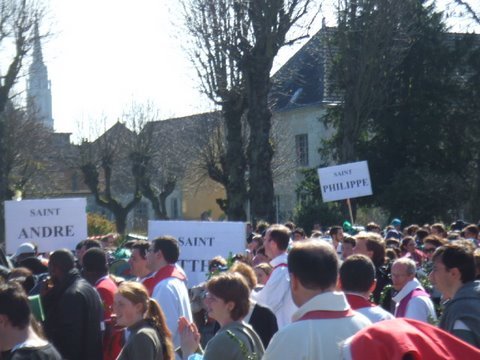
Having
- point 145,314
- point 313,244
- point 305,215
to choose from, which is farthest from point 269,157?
point 313,244

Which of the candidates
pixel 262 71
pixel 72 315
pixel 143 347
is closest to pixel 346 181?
pixel 262 71

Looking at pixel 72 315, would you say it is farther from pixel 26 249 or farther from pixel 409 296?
pixel 26 249

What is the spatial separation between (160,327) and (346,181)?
12997 mm

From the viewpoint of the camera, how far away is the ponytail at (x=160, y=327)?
5.74m

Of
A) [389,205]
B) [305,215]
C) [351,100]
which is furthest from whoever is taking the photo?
[389,205]

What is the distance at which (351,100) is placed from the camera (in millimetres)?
31672

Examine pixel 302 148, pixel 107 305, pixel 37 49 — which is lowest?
pixel 107 305

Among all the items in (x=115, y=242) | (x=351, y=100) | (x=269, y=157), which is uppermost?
(x=351, y=100)

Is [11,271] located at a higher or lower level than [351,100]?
lower

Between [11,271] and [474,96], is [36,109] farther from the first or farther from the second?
[11,271]

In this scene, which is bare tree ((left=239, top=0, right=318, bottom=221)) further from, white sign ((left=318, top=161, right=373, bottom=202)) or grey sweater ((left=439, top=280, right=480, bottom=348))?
grey sweater ((left=439, top=280, right=480, bottom=348))

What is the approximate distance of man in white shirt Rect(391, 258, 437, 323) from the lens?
7285 mm

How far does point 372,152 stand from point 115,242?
19.1 metres

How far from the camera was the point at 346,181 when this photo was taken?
18578 millimetres
